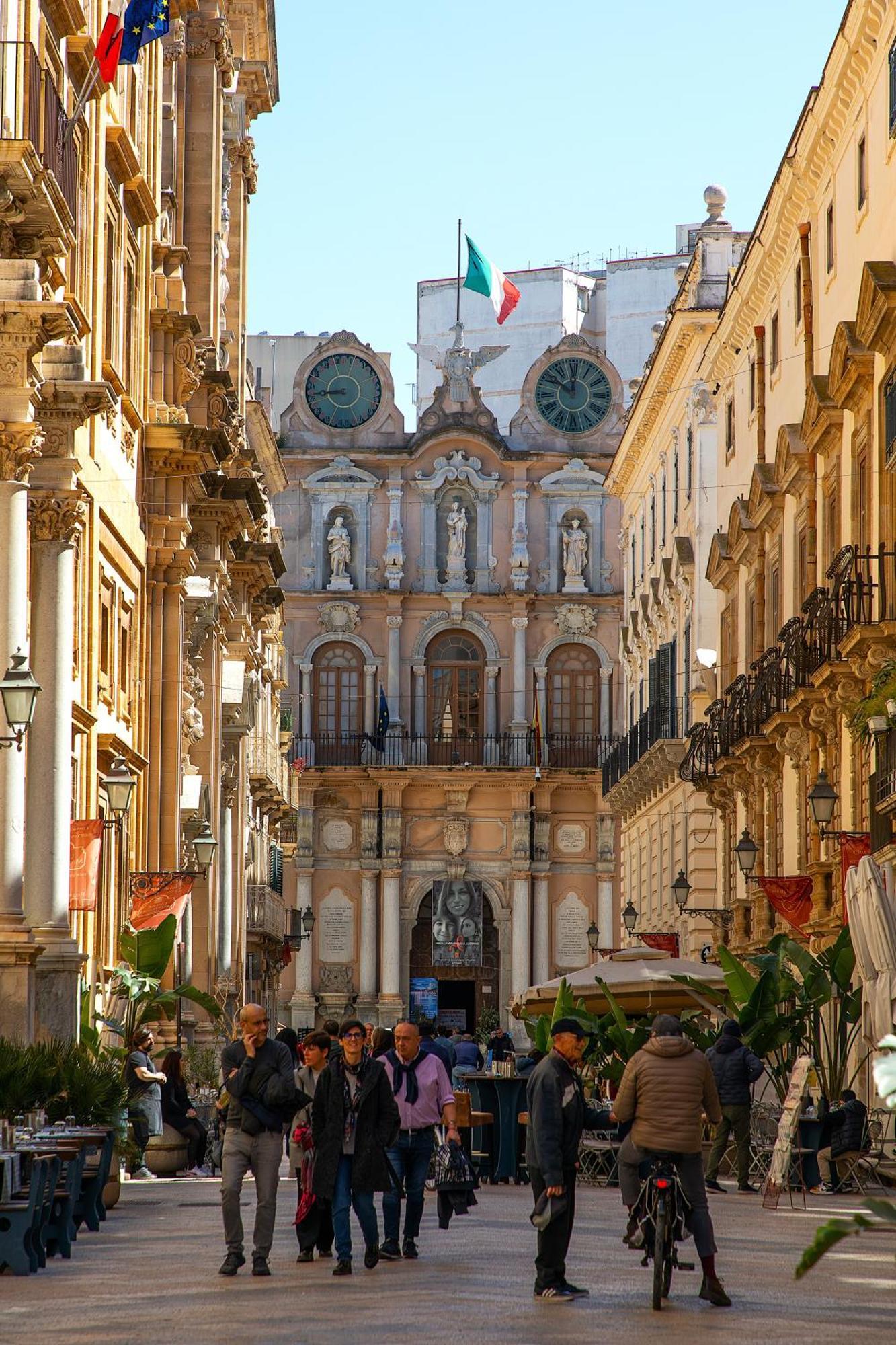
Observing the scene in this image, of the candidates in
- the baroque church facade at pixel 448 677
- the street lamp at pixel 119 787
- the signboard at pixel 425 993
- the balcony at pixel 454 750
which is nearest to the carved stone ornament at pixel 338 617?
the baroque church facade at pixel 448 677

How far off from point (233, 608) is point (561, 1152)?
93.0ft

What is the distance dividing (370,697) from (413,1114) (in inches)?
2010

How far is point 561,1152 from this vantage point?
42.6 feet

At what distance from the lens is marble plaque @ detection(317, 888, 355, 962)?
64375 mm

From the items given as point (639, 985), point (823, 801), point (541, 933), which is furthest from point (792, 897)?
point (541, 933)

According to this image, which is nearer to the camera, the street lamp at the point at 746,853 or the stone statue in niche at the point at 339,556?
the street lamp at the point at 746,853

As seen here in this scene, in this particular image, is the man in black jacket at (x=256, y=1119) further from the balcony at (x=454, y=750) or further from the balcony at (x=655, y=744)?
the balcony at (x=454, y=750)

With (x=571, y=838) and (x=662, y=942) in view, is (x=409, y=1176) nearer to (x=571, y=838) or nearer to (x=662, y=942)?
(x=662, y=942)

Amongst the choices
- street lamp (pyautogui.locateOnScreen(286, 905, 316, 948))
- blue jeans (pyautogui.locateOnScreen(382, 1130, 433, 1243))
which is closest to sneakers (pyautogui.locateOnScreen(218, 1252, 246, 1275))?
blue jeans (pyautogui.locateOnScreen(382, 1130, 433, 1243))

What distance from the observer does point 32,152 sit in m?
17.4

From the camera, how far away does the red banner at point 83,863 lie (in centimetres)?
2270

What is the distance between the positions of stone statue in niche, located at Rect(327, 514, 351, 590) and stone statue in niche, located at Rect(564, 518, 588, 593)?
6.16 meters

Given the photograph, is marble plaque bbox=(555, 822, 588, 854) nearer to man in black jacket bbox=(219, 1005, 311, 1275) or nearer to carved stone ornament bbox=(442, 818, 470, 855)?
carved stone ornament bbox=(442, 818, 470, 855)

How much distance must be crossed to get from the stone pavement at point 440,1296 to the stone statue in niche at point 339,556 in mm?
48808
